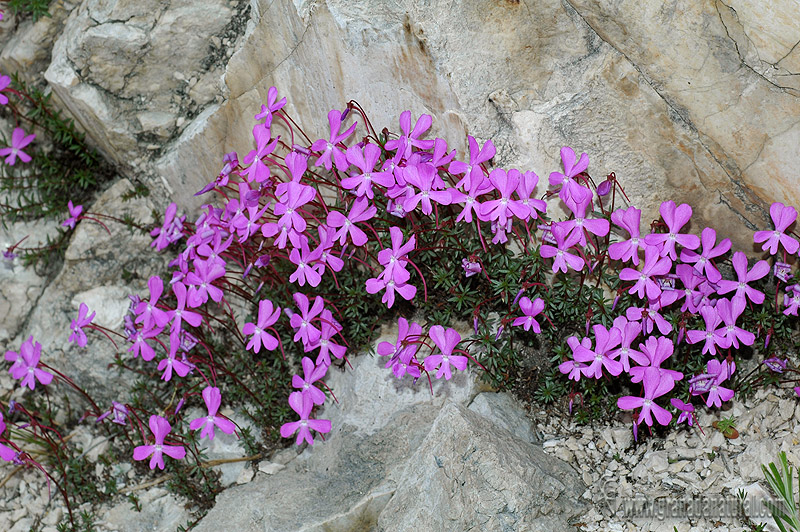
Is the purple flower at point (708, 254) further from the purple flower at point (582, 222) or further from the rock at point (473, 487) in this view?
the rock at point (473, 487)

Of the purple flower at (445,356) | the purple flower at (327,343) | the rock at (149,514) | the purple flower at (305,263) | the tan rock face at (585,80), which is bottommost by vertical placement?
the rock at (149,514)

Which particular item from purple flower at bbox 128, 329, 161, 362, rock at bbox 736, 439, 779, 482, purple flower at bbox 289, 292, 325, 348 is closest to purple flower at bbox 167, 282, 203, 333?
purple flower at bbox 128, 329, 161, 362

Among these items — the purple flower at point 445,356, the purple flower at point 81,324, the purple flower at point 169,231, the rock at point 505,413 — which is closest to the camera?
the purple flower at point 445,356

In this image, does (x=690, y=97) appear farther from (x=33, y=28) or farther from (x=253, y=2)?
(x=33, y=28)

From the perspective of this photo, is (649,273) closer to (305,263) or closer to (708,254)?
(708,254)

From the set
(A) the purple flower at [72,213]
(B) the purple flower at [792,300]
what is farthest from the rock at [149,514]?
(B) the purple flower at [792,300]

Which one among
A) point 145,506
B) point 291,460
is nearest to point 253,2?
point 291,460

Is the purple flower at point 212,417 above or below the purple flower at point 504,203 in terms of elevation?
below

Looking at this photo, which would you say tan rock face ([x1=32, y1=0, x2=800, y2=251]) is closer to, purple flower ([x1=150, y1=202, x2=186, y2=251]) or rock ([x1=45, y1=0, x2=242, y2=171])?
rock ([x1=45, y1=0, x2=242, y2=171])
